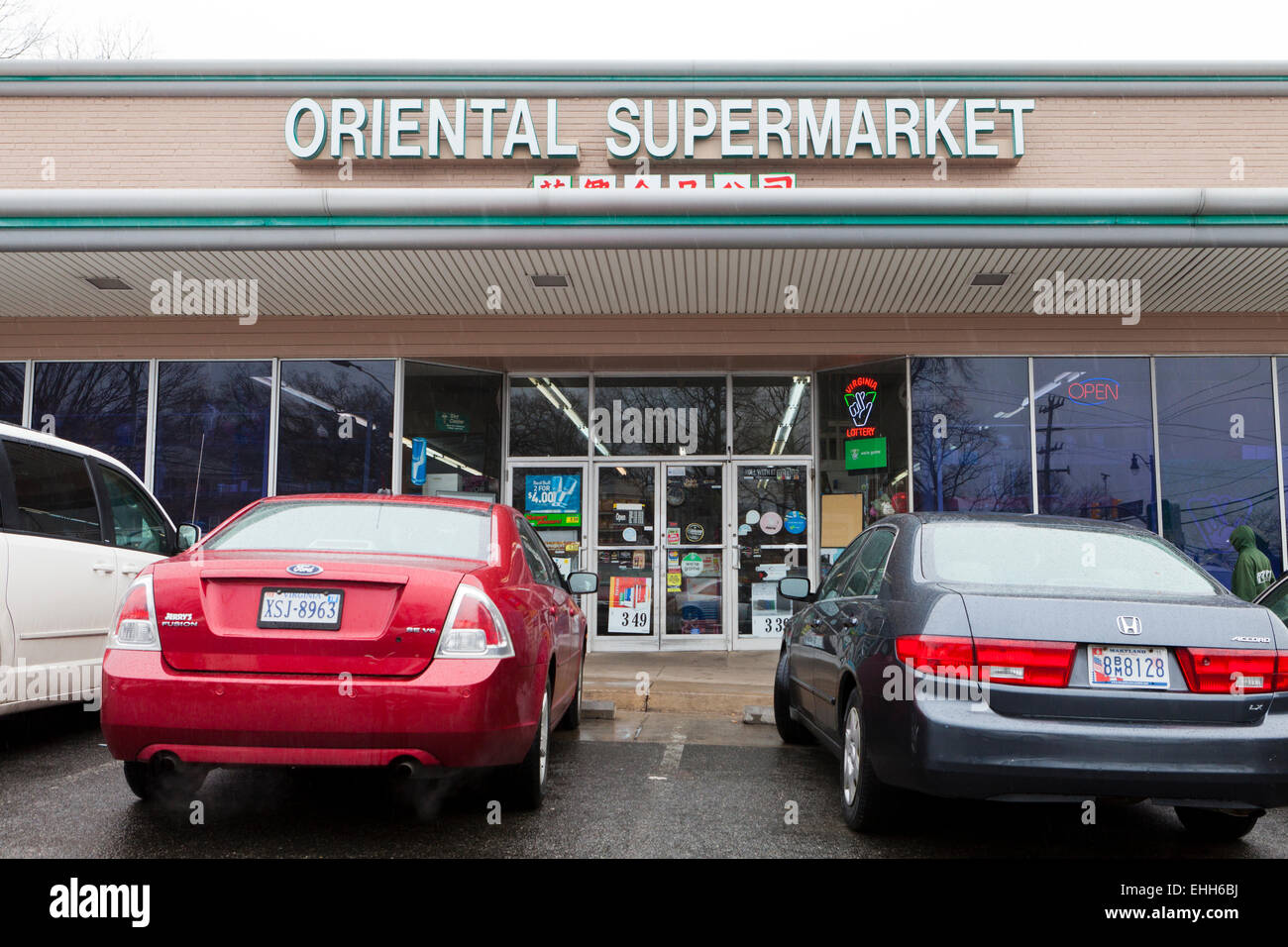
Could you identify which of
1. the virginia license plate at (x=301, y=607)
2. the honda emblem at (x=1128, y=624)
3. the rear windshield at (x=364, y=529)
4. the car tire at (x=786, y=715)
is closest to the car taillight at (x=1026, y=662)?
the honda emblem at (x=1128, y=624)

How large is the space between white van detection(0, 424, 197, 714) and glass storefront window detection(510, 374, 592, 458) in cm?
555

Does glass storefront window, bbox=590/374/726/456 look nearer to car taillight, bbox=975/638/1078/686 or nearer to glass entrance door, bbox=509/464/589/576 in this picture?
glass entrance door, bbox=509/464/589/576

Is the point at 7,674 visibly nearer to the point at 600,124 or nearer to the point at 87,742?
the point at 87,742

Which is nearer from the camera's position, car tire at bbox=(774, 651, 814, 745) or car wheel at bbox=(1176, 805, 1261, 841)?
car wheel at bbox=(1176, 805, 1261, 841)

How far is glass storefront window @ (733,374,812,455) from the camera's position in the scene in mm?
11680

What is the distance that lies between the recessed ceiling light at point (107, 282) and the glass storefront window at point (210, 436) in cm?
138

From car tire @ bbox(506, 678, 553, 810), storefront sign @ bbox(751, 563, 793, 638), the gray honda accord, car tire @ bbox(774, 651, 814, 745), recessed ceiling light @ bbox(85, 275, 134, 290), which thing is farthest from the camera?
storefront sign @ bbox(751, 563, 793, 638)

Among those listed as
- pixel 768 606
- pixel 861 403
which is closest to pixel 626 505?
pixel 768 606

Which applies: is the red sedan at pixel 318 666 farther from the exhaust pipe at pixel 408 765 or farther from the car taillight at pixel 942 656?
the car taillight at pixel 942 656

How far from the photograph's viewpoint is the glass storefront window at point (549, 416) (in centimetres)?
1178

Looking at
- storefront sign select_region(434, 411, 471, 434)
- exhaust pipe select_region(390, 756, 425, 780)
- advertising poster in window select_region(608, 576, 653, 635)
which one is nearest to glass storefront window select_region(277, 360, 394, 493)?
storefront sign select_region(434, 411, 471, 434)

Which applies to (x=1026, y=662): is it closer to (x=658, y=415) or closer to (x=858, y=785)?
(x=858, y=785)

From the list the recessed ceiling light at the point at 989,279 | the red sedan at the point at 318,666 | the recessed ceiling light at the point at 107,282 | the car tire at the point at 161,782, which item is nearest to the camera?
the red sedan at the point at 318,666

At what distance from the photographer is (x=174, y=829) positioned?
405 cm
